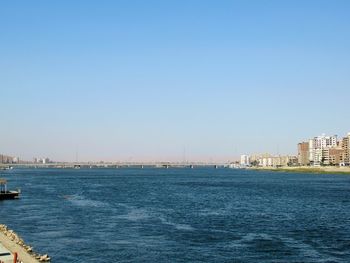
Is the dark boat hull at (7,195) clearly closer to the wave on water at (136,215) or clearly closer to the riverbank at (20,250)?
the wave on water at (136,215)

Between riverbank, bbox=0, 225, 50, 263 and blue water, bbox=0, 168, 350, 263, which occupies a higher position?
riverbank, bbox=0, 225, 50, 263

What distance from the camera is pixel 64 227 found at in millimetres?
64062

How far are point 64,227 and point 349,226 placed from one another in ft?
126

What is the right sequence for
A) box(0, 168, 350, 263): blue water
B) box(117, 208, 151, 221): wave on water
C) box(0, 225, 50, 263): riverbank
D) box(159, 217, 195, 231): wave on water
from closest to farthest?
box(0, 225, 50, 263): riverbank, box(0, 168, 350, 263): blue water, box(159, 217, 195, 231): wave on water, box(117, 208, 151, 221): wave on water

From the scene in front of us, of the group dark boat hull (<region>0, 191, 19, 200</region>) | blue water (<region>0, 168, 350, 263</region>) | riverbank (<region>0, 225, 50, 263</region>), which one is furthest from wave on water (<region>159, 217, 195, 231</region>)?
dark boat hull (<region>0, 191, 19, 200</region>)

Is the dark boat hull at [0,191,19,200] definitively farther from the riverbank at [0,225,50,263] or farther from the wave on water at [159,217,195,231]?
the riverbank at [0,225,50,263]

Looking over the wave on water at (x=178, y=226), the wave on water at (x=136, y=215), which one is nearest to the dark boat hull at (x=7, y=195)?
the wave on water at (x=136, y=215)

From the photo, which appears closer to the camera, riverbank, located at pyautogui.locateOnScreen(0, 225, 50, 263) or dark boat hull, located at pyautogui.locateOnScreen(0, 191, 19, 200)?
riverbank, located at pyautogui.locateOnScreen(0, 225, 50, 263)

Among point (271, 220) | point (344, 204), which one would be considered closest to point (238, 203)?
point (344, 204)

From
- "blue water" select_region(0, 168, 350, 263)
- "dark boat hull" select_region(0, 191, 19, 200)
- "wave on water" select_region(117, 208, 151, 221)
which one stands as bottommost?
"blue water" select_region(0, 168, 350, 263)

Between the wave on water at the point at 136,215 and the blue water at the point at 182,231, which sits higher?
the wave on water at the point at 136,215

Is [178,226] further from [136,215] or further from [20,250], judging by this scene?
[20,250]

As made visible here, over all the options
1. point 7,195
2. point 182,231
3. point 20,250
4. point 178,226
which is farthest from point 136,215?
point 7,195

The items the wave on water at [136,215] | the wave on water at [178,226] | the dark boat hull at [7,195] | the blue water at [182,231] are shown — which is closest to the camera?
the blue water at [182,231]
